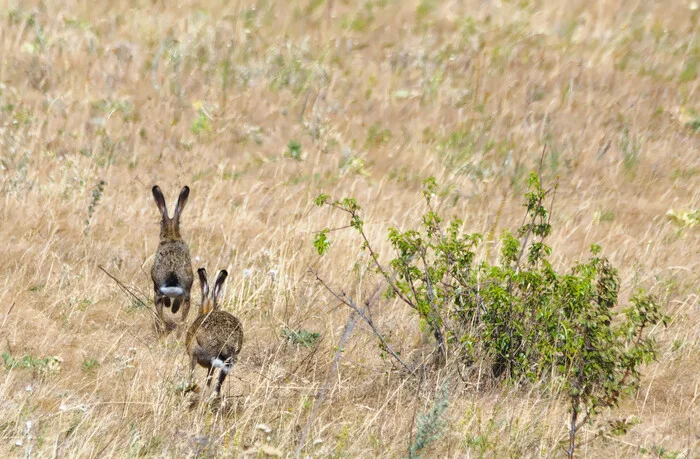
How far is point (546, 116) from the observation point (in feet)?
47.3

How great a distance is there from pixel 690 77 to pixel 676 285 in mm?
8444

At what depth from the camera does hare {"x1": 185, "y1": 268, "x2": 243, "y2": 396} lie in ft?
18.0

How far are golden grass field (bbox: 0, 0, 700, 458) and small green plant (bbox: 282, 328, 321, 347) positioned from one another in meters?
0.06

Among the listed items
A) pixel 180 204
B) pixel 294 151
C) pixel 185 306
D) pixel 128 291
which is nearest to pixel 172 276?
pixel 185 306

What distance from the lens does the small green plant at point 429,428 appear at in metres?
4.76

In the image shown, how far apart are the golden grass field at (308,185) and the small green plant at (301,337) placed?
0.21 ft

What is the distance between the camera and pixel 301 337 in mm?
6590

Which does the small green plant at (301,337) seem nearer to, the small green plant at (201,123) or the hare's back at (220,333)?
the hare's back at (220,333)

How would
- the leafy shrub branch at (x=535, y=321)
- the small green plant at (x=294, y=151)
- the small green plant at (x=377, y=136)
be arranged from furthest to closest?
the small green plant at (x=377, y=136)
the small green plant at (x=294, y=151)
the leafy shrub branch at (x=535, y=321)

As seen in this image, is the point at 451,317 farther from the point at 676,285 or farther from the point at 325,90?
the point at 325,90

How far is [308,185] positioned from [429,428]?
6986 mm

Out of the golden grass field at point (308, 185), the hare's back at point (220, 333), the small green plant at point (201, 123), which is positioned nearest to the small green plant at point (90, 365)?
the golden grass field at point (308, 185)

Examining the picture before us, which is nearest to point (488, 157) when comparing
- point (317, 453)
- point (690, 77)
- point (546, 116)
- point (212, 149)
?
point (546, 116)

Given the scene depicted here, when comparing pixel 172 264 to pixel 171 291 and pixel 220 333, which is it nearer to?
pixel 171 291
